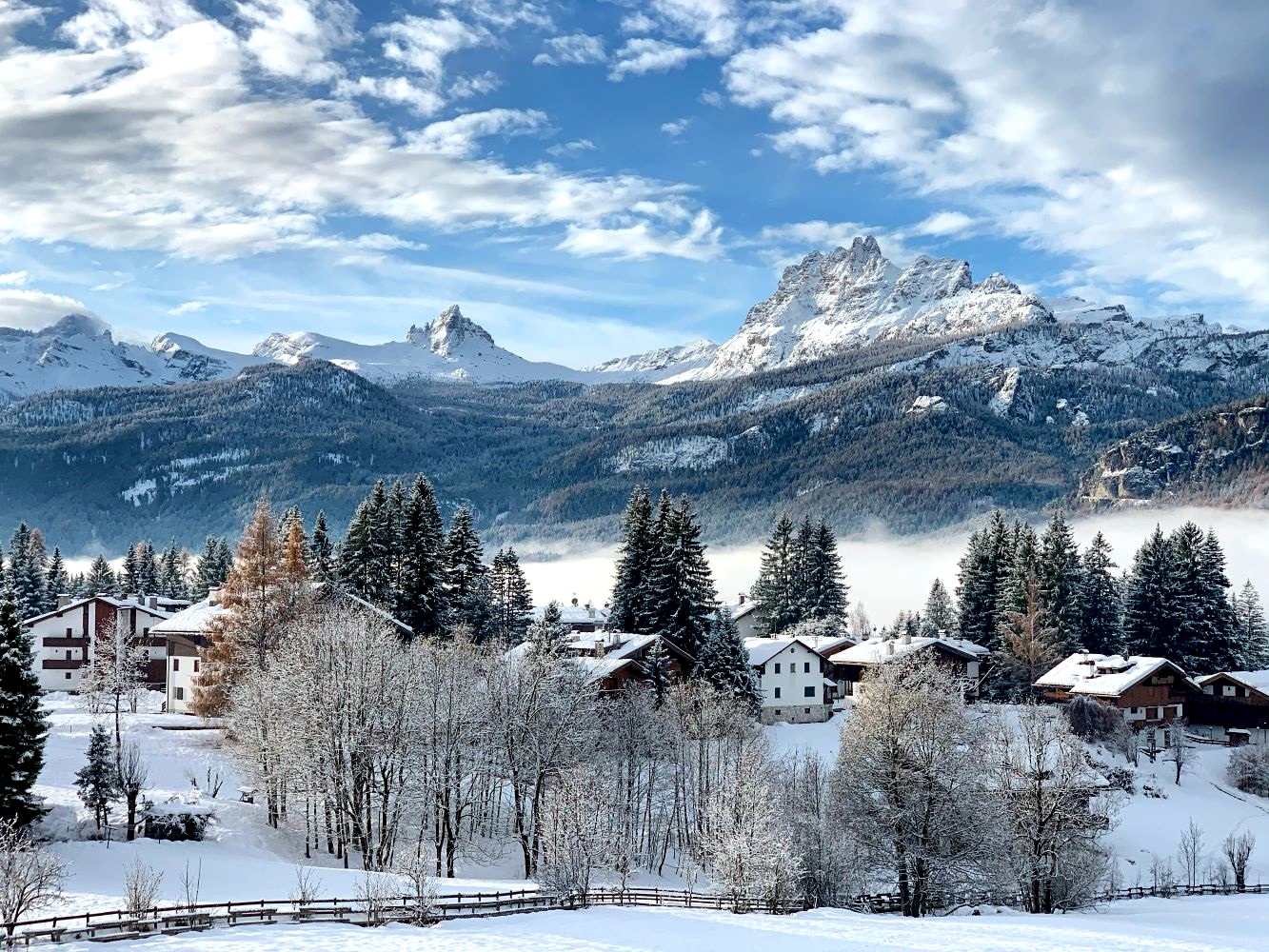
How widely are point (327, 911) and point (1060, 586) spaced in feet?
262


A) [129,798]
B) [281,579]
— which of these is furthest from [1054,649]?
[129,798]

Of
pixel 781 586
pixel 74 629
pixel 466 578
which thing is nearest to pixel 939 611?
pixel 781 586

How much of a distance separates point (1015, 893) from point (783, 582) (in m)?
61.2

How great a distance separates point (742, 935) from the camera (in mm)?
34969

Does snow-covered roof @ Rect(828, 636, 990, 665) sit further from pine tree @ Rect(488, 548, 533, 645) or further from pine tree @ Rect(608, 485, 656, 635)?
pine tree @ Rect(488, 548, 533, 645)

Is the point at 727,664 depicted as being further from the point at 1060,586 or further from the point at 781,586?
the point at 1060,586

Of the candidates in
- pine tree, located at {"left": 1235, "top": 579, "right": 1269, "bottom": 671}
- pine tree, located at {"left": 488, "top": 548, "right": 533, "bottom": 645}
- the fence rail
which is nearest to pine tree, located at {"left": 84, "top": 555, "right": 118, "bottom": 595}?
pine tree, located at {"left": 488, "top": 548, "right": 533, "bottom": 645}

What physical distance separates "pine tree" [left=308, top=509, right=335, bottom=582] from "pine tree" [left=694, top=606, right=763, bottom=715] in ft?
88.3

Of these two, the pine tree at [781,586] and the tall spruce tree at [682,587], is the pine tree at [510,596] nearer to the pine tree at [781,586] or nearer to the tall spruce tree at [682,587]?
the tall spruce tree at [682,587]

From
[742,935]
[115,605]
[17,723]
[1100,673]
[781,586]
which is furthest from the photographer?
[781,586]

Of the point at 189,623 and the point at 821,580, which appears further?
the point at 821,580

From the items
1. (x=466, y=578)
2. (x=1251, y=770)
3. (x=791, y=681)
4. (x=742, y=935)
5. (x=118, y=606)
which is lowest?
(x=1251, y=770)

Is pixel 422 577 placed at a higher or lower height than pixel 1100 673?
higher

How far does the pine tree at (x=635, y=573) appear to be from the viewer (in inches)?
3305
